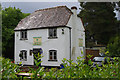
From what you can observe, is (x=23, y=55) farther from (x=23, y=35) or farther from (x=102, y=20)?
(x=102, y=20)

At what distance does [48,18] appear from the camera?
1727 cm

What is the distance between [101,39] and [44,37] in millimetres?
11715

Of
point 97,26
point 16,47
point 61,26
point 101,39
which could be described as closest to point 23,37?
point 16,47

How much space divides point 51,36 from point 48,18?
7.81 ft

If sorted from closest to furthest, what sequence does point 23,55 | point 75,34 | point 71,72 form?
point 71,72 < point 75,34 < point 23,55

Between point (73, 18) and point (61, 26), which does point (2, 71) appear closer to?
point (61, 26)

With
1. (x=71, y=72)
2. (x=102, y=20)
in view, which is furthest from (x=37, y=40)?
(x=71, y=72)

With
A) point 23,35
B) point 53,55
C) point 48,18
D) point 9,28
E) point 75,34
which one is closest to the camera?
point 53,55

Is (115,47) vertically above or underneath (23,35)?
underneath

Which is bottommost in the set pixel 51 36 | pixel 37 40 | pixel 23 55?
pixel 23 55

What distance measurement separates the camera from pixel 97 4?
23.7 m

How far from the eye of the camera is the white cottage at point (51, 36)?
15.8 meters

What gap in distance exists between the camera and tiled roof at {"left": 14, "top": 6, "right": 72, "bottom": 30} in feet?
52.8

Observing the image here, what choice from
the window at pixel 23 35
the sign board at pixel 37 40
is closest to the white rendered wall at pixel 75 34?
the sign board at pixel 37 40
